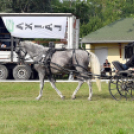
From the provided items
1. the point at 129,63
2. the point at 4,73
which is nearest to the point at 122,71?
the point at 129,63

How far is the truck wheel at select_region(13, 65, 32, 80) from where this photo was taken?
22.2 m

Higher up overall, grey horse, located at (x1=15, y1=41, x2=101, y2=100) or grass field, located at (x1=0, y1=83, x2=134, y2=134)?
grey horse, located at (x1=15, y1=41, x2=101, y2=100)

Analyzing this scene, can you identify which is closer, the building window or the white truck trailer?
the building window

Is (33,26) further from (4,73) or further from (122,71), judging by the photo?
(122,71)

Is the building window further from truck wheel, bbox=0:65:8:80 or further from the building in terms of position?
the building

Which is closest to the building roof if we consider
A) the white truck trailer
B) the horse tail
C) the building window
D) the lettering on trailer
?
the white truck trailer

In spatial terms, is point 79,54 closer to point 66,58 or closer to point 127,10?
point 66,58

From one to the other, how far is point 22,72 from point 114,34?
26.2ft

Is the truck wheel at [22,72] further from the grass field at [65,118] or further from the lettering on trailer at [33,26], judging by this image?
the grass field at [65,118]

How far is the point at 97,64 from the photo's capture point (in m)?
13.1

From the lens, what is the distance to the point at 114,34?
26.9 m

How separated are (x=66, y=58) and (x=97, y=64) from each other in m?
1.10

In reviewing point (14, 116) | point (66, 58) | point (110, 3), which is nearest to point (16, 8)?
point (110, 3)

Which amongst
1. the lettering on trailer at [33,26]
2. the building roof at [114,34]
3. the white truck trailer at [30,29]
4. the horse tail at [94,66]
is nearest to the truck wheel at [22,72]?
the white truck trailer at [30,29]
